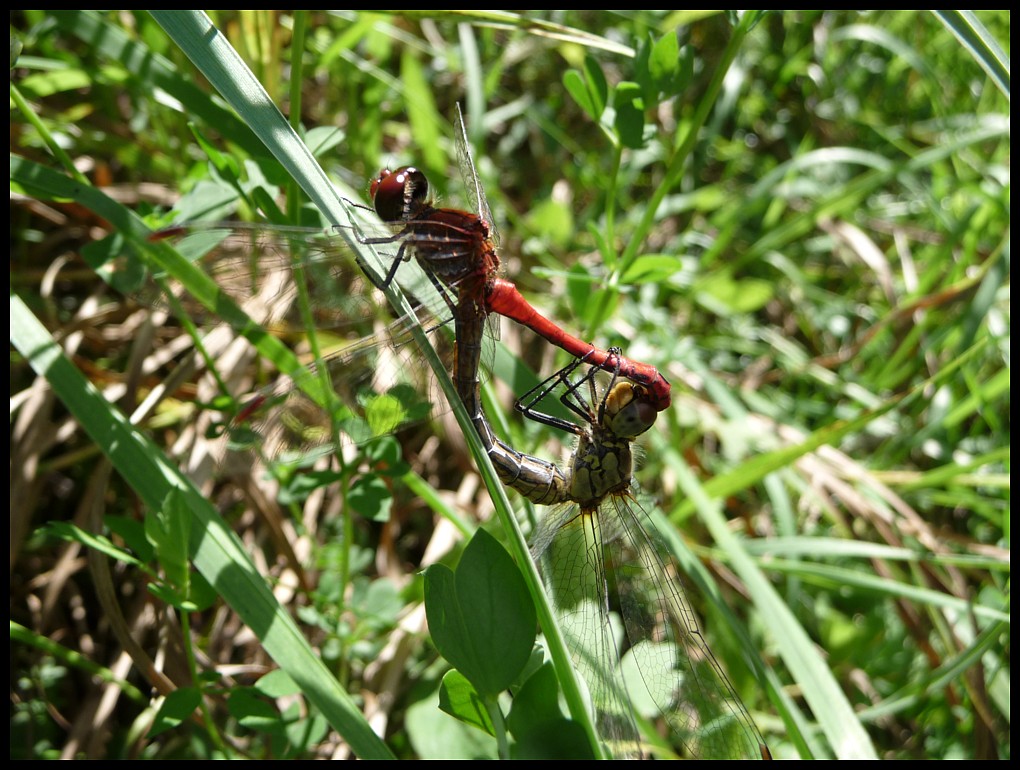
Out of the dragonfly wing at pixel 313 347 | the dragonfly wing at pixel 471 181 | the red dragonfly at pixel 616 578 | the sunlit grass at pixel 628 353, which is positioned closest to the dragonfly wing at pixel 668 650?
the red dragonfly at pixel 616 578

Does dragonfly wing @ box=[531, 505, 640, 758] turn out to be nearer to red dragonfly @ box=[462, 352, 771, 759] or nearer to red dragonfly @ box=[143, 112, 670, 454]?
red dragonfly @ box=[462, 352, 771, 759]

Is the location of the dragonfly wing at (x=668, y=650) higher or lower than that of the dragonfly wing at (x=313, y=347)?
lower

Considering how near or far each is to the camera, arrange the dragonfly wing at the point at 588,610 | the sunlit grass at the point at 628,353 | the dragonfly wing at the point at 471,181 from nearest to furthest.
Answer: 1. the dragonfly wing at the point at 588,610
2. the dragonfly wing at the point at 471,181
3. the sunlit grass at the point at 628,353

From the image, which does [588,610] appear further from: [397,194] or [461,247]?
[397,194]

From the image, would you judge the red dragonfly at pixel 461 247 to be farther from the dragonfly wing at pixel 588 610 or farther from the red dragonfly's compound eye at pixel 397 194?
the dragonfly wing at pixel 588 610

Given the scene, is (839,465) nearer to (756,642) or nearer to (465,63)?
(756,642)

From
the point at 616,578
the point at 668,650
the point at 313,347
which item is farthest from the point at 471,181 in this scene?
the point at 668,650
